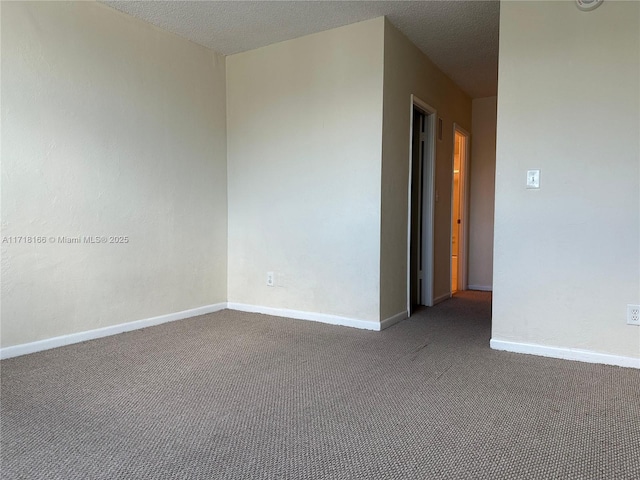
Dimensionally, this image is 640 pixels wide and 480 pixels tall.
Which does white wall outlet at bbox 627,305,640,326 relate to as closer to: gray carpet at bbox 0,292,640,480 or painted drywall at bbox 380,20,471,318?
gray carpet at bbox 0,292,640,480

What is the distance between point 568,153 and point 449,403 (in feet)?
5.39

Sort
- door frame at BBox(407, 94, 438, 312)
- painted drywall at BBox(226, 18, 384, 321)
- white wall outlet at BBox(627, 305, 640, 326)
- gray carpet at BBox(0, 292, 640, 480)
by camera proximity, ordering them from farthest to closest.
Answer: door frame at BBox(407, 94, 438, 312), painted drywall at BBox(226, 18, 384, 321), white wall outlet at BBox(627, 305, 640, 326), gray carpet at BBox(0, 292, 640, 480)

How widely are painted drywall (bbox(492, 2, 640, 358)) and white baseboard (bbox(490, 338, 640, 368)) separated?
3 centimetres

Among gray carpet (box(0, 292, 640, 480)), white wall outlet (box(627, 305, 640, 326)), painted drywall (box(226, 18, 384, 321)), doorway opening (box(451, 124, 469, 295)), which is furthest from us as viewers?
doorway opening (box(451, 124, 469, 295))

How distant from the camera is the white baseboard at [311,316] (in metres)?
3.33

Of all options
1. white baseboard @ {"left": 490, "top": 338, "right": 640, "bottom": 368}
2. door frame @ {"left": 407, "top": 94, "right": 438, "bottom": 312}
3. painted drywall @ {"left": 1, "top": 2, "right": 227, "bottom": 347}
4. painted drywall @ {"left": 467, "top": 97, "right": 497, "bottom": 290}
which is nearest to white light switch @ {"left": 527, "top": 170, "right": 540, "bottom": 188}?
white baseboard @ {"left": 490, "top": 338, "right": 640, "bottom": 368}

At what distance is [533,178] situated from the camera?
263 centimetres

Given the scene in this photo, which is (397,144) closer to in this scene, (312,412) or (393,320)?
(393,320)

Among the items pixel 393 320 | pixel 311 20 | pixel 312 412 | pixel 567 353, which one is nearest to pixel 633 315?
pixel 567 353

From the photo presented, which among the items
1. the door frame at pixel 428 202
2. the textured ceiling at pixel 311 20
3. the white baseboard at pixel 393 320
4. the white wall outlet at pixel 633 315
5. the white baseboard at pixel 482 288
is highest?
the textured ceiling at pixel 311 20

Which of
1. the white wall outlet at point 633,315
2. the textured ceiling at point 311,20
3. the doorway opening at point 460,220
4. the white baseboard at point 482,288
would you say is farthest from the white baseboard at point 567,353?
the white baseboard at point 482,288

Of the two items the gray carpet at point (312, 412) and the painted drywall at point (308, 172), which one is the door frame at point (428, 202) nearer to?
the painted drywall at point (308, 172)

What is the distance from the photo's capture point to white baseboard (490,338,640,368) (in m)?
2.43

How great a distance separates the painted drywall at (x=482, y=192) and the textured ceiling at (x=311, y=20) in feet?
5.28
